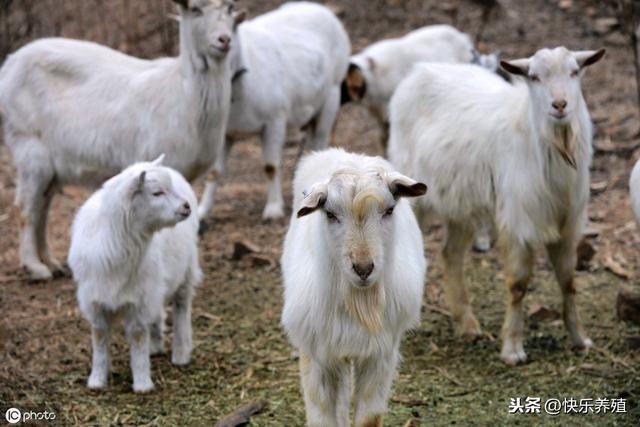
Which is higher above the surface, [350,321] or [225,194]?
[350,321]

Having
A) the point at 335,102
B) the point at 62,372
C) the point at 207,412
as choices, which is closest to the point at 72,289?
the point at 62,372

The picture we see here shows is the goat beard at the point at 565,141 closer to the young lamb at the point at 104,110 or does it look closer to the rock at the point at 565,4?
the young lamb at the point at 104,110

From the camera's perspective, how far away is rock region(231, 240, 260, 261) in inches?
346

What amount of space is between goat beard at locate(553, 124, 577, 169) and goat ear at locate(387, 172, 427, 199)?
2055 mm

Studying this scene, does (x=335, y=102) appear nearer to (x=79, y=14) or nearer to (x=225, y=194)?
(x=225, y=194)

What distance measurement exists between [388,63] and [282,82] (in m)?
2.32

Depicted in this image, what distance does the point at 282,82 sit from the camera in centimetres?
1017

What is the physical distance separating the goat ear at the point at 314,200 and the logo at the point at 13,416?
2.10 metres

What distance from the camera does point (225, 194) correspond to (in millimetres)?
11398

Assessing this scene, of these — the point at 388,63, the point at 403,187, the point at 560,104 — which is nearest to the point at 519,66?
the point at 560,104

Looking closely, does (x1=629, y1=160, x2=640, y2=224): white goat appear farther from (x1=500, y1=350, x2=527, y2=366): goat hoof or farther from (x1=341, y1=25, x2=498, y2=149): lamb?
(x1=341, y1=25, x2=498, y2=149): lamb

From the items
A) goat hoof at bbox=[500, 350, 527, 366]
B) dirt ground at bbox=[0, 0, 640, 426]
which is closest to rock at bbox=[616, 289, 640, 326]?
dirt ground at bbox=[0, 0, 640, 426]

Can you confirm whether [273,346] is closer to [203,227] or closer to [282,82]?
[203,227]

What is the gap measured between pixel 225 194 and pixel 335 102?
5.10 ft
